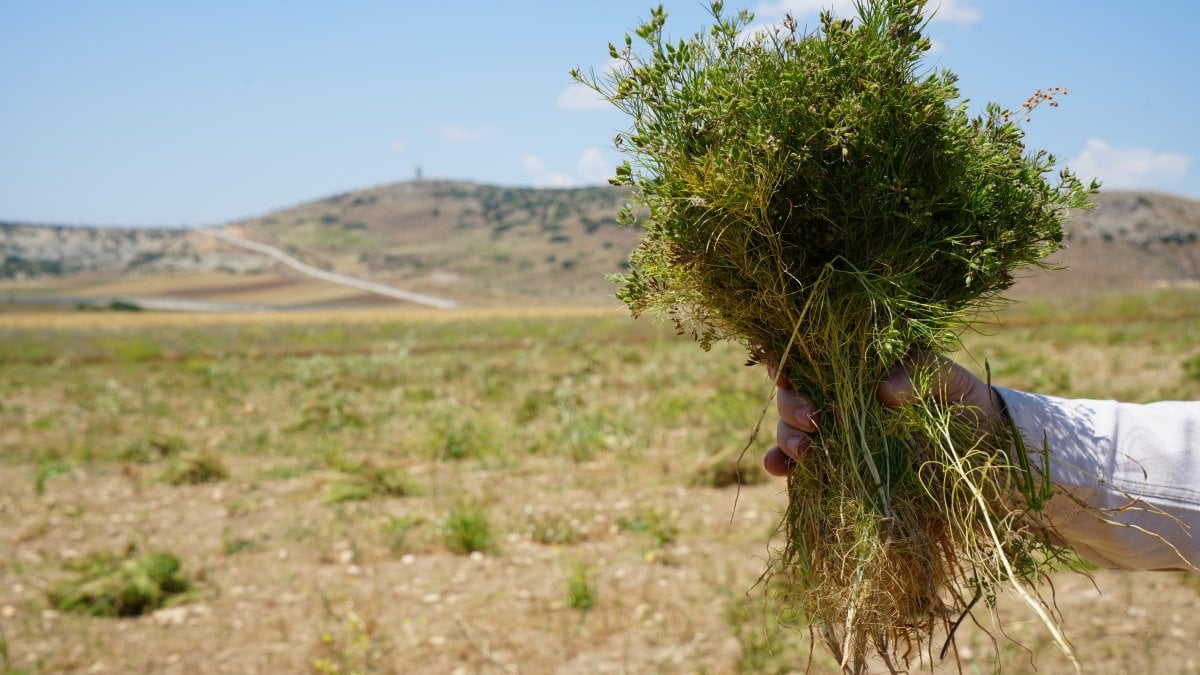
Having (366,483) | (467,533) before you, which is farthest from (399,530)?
(366,483)

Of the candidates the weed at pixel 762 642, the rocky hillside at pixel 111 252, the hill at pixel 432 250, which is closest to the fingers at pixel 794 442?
the weed at pixel 762 642

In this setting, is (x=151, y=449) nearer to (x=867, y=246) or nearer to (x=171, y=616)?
(x=171, y=616)

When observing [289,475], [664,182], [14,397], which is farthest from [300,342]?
[664,182]

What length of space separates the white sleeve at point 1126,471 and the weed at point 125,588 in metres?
5.34

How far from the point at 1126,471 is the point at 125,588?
5632mm

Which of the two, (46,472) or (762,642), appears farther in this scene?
(46,472)

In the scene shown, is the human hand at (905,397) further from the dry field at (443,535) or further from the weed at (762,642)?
the weed at (762,642)

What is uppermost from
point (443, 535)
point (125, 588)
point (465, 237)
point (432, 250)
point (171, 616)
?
point (465, 237)

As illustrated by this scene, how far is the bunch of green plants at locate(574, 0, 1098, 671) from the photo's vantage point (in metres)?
1.89

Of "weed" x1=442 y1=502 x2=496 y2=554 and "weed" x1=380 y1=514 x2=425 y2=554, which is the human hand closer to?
"weed" x1=442 y1=502 x2=496 y2=554

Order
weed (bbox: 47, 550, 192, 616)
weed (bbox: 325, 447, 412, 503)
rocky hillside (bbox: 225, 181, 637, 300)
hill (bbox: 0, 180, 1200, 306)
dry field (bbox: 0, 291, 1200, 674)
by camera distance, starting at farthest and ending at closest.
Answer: rocky hillside (bbox: 225, 181, 637, 300), hill (bbox: 0, 180, 1200, 306), weed (bbox: 325, 447, 412, 503), weed (bbox: 47, 550, 192, 616), dry field (bbox: 0, 291, 1200, 674)

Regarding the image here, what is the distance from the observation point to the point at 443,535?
20.4 feet

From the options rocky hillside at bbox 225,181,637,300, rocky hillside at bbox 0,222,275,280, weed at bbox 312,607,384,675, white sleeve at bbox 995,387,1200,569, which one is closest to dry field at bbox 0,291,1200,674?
weed at bbox 312,607,384,675

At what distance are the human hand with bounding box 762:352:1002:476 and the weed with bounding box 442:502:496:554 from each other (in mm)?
4237
